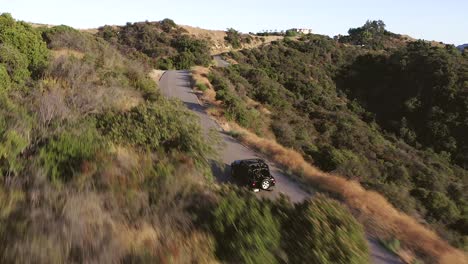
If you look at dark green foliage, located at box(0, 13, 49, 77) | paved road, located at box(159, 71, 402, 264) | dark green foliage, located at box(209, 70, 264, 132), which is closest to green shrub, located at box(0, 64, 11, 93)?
dark green foliage, located at box(0, 13, 49, 77)

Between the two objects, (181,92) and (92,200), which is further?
(181,92)

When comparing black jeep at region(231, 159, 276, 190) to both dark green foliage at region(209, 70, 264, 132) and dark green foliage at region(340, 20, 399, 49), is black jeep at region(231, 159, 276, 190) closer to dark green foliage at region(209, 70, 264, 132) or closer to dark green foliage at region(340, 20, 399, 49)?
dark green foliage at region(209, 70, 264, 132)

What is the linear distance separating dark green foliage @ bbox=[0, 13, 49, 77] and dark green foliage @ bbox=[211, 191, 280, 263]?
21.1 metres

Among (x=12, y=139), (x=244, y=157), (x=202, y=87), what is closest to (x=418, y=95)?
(x=202, y=87)

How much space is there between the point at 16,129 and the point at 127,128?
14.3 ft

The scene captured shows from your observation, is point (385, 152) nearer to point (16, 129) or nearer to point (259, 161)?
point (259, 161)

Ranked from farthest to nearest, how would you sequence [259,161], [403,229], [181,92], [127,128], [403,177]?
1. [181,92]
2. [403,177]
3. [259,161]
4. [127,128]
5. [403,229]

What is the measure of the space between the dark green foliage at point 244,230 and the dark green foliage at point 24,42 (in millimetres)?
21098

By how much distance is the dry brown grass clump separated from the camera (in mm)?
13038

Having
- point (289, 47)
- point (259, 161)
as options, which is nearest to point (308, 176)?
point (259, 161)

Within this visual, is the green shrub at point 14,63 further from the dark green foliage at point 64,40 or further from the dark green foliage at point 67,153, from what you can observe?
the dark green foliage at point 67,153

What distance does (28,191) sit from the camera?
8.64 meters

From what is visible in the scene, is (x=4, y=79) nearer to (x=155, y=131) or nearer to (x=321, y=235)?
(x=155, y=131)

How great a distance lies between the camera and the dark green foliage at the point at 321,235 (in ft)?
26.3
